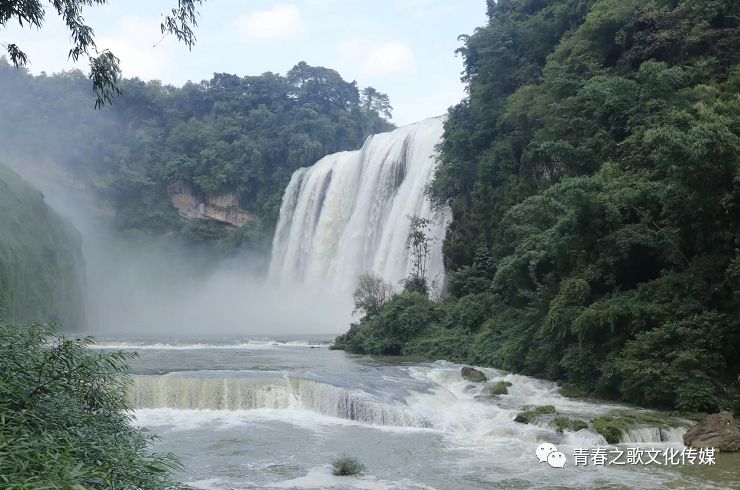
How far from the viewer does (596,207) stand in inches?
626

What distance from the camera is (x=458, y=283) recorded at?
25.6 meters

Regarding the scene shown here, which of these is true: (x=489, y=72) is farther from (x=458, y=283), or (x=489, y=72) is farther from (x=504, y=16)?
(x=458, y=283)

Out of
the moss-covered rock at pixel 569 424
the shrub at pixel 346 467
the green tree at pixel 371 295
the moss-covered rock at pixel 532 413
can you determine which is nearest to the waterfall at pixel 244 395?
the moss-covered rock at pixel 532 413

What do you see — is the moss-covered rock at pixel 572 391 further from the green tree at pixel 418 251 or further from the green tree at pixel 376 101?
the green tree at pixel 376 101

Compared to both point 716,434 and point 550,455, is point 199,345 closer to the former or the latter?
point 550,455

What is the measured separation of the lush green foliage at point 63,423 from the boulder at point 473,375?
37.9ft

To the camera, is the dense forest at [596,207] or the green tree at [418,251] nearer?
the dense forest at [596,207]

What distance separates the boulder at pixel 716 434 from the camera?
1030cm

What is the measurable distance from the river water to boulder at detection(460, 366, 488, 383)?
23 centimetres

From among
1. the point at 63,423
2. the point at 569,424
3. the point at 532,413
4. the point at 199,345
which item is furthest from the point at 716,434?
the point at 199,345

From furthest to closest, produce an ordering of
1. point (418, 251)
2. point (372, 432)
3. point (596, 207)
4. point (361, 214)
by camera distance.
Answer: point (361, 214) < point (418, 251) < point (596, 207) < point (372, 432)

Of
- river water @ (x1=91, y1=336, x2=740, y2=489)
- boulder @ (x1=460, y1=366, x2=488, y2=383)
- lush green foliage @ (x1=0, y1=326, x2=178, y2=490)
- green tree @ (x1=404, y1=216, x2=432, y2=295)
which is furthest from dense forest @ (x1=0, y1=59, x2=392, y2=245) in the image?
lush green foliage @ (x1=0, y1=326, x2=178, y2=490)

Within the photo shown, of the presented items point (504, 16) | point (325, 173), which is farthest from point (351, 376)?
point (325, 173)

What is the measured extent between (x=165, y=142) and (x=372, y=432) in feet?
161
